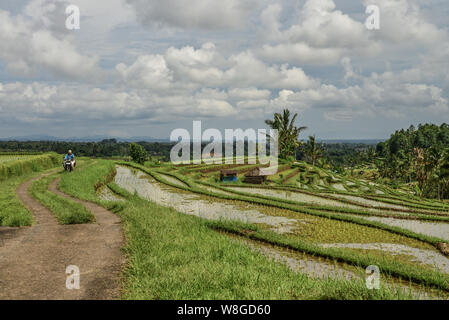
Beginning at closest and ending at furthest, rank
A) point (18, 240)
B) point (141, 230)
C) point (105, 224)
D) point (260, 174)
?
point (18, 240) < point (141, 230) < point (105, 224) < point (260, 174)

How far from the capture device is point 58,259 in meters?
5.15

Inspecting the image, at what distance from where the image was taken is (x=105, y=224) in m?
7.80

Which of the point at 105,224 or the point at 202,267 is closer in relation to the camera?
the point at 202,267

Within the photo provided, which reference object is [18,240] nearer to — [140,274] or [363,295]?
[140,274]

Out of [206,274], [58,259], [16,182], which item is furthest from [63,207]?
[16,182]

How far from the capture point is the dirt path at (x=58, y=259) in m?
3.98

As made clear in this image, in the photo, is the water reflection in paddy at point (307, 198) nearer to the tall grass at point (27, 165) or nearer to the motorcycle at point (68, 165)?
the motorcycle at point (68, 165)

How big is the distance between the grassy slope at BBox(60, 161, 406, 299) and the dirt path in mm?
322

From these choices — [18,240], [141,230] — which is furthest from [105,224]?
[18,240]

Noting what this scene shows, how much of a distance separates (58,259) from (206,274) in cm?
269

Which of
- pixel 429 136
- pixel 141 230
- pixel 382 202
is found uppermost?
pixel 429 136

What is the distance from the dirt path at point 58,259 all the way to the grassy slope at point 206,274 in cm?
32
